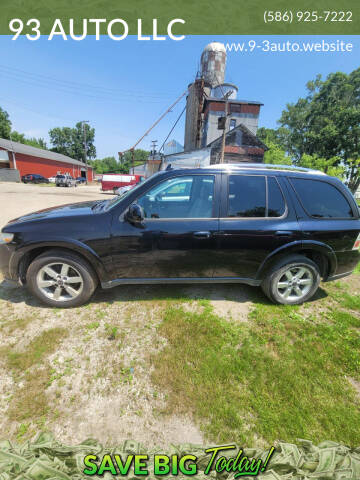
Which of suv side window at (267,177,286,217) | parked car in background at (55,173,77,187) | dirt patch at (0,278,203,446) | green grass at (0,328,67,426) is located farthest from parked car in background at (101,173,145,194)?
green grass at (0,328,67,426)

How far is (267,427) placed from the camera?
5.08ft

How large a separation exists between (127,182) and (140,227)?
26581 mm

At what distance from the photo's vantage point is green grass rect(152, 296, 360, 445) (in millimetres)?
1574

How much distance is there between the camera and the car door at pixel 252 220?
2664 millimetres

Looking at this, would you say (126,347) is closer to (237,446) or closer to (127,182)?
(237,446)

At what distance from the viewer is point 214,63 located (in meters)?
30.8

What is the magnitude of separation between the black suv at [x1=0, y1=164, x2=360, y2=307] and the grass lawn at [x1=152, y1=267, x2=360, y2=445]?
59 cm

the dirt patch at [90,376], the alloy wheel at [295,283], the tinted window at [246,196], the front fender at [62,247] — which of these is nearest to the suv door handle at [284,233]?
the tinted window at [246,196]

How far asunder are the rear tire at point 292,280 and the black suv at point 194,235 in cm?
2

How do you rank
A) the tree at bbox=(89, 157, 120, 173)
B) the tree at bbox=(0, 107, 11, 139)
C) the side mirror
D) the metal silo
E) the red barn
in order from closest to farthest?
1. the side mirror
2. the red barn
3. the metal silo
4. the tree at bbox=(0, 107, 11, 139)
5. the tree at bbox=(89, 157, 120, 173)

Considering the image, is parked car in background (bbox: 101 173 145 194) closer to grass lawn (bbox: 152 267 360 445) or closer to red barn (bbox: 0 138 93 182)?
red barn (bbox: 0 138 93 182)

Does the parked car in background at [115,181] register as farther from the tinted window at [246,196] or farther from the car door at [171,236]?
the tinted window at [246,196]

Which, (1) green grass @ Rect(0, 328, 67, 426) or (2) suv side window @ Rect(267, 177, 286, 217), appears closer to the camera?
(1) green grass @ Rect(0, 328, 67, 426)

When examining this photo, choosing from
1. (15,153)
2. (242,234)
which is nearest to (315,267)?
(242,234)
